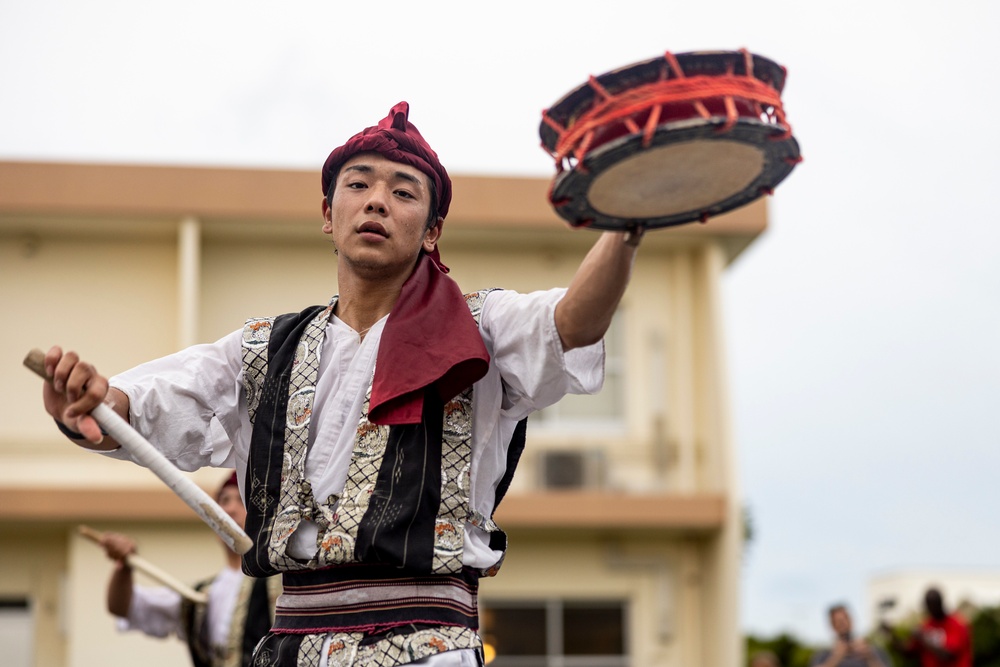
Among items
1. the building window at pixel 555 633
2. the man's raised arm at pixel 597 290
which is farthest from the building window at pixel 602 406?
the man's raised arm at pixel 597 290

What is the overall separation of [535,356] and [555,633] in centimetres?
1229

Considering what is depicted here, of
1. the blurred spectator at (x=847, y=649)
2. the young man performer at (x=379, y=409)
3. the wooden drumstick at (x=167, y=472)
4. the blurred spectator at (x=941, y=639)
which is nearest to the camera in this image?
the wooden drumstick at (x=167, y=472)

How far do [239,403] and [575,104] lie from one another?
1089 millimetres

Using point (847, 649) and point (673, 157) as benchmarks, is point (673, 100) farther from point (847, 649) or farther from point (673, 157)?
point (847, 649)

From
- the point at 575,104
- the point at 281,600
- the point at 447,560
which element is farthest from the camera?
the point at 281,600

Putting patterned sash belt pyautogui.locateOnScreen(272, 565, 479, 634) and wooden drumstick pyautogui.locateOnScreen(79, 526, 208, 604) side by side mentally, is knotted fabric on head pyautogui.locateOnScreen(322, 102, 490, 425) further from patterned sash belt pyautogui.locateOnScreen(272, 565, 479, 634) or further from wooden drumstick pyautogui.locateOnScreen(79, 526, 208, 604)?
wooden drumstick pyautogui.locateOnScreen(79, 526, 208, 604)

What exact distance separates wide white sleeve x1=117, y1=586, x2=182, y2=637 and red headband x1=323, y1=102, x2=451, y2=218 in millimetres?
4247

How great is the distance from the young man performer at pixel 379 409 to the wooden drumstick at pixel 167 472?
3cm

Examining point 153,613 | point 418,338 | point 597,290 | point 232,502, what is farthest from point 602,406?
point 597,290

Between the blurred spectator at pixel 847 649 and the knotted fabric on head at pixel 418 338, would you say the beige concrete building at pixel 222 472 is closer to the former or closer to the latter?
the blurred spectator at pixel 847 649

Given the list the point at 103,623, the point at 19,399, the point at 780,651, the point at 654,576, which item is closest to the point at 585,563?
the point at 654,576

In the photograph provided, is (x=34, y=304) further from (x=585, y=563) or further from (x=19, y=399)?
(x=585, y=563)

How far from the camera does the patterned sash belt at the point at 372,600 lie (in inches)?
114

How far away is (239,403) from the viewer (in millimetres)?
3236
